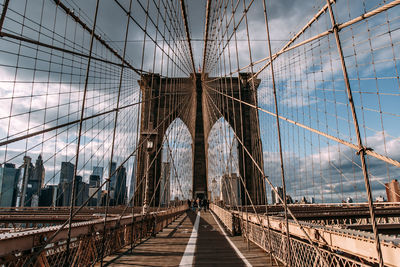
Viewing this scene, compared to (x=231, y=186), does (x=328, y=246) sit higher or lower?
lower

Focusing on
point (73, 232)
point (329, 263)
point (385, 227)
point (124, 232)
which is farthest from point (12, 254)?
point (385, 227)

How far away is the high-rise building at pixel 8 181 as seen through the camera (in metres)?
8.52

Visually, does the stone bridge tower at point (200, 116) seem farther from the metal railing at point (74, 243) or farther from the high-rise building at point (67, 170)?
the metal railing at point (74, 243)

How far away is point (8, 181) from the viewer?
35.5 m

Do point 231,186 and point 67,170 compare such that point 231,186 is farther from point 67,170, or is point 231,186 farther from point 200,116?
point 200,116

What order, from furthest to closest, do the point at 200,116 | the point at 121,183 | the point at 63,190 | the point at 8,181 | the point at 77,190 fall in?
the point at 200,116, the point at 8,181, the point at 77,190, the point at 63,190, the point at 121,183

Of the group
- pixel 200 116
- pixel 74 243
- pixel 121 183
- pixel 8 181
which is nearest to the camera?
pixel 74 243

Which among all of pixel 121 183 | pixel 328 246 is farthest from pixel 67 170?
pixel 328 246

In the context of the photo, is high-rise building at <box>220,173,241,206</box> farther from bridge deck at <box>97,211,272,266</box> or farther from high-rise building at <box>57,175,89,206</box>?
high-rise building at <box>57,175,89,206</box>

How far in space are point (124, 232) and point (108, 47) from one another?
7989 millimetres

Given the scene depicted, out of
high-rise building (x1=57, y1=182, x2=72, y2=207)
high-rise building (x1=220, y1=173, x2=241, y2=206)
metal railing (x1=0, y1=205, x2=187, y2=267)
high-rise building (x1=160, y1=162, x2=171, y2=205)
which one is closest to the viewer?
metal railing (x1=0, y1=205, x2=187, y2=267)

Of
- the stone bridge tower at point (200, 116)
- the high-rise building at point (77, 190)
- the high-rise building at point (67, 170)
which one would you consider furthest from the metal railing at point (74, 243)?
the stone bridge tower at point (200, 116)

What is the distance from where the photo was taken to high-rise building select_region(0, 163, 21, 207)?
8.52m

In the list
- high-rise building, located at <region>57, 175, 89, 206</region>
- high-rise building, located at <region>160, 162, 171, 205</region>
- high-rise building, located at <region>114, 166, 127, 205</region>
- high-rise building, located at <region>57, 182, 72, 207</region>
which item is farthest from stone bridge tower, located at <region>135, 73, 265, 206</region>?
high-rise building, located at <region>57, 182, 72, 207</region>
